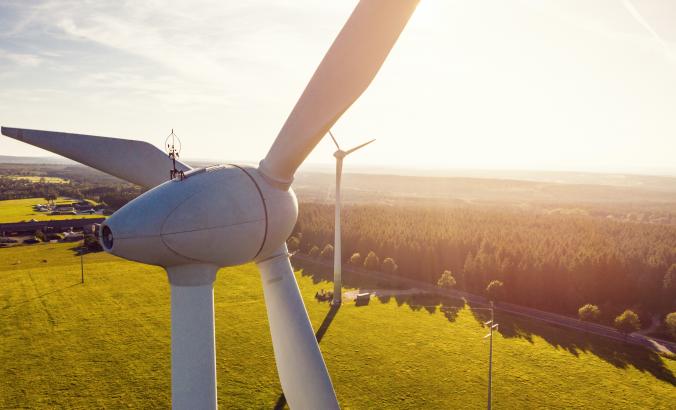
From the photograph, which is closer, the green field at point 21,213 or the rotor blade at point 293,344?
the rotor blade at point 293,344

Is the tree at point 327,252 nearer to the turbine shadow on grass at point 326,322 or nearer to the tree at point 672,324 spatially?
the turbine shadow on grass at point 326,322

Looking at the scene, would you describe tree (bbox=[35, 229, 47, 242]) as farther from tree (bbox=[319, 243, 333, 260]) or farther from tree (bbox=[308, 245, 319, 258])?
tree (bbox=[319, 243, 333, 260])

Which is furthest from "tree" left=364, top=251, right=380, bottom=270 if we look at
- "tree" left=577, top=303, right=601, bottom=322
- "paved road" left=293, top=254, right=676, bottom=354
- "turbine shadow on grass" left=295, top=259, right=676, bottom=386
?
"tree" left=577, top=303, right=601, bottom=322

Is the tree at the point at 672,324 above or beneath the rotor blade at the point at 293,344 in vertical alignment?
beneath

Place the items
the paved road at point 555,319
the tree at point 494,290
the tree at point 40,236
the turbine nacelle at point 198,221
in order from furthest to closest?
the tree at point 40,236 < the tree at point 494,290 < the paved road at point 555,319 < the turbine nacelle at point 198,221

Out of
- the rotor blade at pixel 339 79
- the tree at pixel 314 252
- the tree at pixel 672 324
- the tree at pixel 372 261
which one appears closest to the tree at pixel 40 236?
the tree at pixel 314 252

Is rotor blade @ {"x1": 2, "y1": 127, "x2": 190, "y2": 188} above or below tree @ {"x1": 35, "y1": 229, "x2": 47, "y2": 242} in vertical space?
above

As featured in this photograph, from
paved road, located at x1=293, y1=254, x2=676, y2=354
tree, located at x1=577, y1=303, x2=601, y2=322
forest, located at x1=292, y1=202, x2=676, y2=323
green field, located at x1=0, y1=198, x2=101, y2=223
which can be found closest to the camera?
paved road, located at x1=293, y1=254, x2=676, y2=354

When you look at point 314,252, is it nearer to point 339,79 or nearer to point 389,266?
point 389,266
